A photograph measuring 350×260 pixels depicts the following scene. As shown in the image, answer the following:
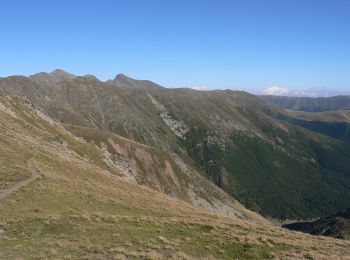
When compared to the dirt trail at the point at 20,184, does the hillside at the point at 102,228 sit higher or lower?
lower

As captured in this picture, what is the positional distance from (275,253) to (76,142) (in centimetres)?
10706

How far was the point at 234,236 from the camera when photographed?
3612cm

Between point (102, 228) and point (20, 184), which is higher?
point (20, 184)

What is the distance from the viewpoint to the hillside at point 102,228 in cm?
2995

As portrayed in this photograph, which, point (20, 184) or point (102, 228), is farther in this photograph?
point (20, 184)

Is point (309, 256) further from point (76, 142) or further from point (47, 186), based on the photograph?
point (76, 142)

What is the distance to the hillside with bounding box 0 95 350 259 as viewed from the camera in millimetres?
29953

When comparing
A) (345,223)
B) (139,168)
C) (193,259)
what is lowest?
(345,223)

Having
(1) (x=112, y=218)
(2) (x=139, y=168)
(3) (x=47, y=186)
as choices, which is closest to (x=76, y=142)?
A: (2) (x=139, y=168)

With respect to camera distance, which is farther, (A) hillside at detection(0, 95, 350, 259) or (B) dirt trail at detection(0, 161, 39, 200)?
(B) dirt trail at detection(0, 161, 39, 200)

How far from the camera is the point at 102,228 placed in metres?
37.5

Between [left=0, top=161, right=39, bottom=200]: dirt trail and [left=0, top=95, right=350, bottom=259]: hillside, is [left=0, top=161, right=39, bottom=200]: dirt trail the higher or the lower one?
the higher one

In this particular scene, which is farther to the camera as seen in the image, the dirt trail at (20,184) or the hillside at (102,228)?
the dirt trail at (20,184)

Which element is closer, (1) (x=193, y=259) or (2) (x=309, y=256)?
(1) (x=193, y=259)
